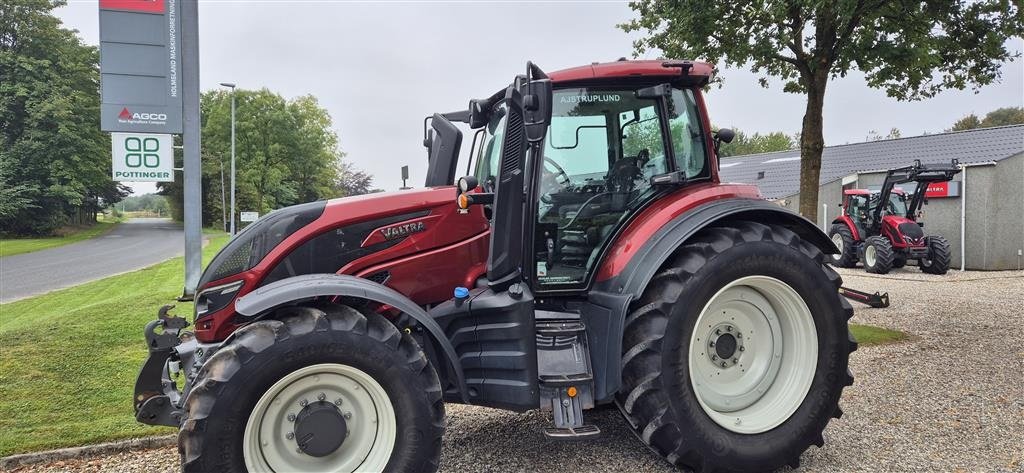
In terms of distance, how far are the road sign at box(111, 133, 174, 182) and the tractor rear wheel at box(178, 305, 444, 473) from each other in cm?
661

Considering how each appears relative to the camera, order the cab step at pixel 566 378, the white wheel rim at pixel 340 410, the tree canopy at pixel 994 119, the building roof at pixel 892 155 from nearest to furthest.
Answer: the white wheel rim at pixel 340 410 < the cab step at pixel 566 378 < the building roof at pixel 892 155 < the tree canopy at pixel 994 119

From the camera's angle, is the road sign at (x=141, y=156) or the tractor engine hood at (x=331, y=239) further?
the road sign at (x=141, y=156)

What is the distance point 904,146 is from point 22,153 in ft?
142

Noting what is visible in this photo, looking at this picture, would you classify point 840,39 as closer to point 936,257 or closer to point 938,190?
point 936,257

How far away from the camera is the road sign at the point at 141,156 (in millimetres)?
8047

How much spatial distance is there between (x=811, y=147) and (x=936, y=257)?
1109 centimetres

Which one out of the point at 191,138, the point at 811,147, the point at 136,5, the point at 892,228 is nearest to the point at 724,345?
the point at 811,147

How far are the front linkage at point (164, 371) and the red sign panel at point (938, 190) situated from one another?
818 inches

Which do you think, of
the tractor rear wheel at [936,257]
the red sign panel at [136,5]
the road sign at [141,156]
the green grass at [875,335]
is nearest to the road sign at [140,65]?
the red sign panel at [136,5]

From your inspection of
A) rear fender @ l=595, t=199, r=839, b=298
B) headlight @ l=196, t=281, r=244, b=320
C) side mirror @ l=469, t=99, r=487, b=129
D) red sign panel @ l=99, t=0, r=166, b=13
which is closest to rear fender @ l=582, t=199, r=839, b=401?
rear fender @ l=595, t=199, r=839, b=298

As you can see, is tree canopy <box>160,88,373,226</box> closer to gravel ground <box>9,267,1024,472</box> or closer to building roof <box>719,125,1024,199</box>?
building roof <box>719,125,1024,199</box>

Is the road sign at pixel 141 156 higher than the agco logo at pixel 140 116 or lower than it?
lower

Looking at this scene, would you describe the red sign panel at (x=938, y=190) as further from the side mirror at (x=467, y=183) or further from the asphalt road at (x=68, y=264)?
the asphalt road at (x=68, y=264)

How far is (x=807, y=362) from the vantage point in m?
3.60
